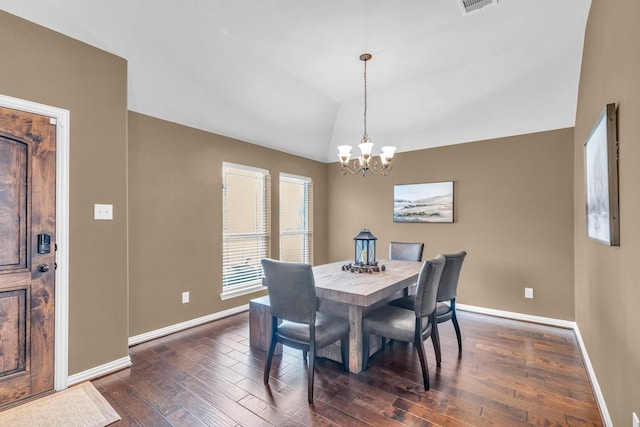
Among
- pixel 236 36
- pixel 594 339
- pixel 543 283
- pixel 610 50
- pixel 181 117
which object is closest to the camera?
pixel 610 50

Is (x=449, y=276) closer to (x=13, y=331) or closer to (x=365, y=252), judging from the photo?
(x=365, y=252)

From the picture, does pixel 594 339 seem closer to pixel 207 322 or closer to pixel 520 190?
pixel 520 190

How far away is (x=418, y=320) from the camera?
228cm

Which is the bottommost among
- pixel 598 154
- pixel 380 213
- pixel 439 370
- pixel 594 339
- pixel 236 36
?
pixel 439 370

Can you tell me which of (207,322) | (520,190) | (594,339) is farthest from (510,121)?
(207,322)

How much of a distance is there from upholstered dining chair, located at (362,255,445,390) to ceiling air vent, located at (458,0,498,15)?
2036 millimetres

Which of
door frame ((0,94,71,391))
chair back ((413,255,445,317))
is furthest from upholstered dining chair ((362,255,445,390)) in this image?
door frame ((0,94,71,391))

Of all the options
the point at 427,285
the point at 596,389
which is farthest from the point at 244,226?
the point at 596,389

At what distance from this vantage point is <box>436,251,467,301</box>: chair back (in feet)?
8.96

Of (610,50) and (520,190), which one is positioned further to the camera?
(520,190)

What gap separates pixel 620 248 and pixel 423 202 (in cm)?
306

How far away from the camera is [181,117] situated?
3482mm

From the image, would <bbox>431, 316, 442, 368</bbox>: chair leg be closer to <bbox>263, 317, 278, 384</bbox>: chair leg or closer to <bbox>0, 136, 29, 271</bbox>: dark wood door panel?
<bbox>263, 317, 278, 384</bbox>: chair leg

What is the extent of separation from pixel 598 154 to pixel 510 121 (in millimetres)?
2208
